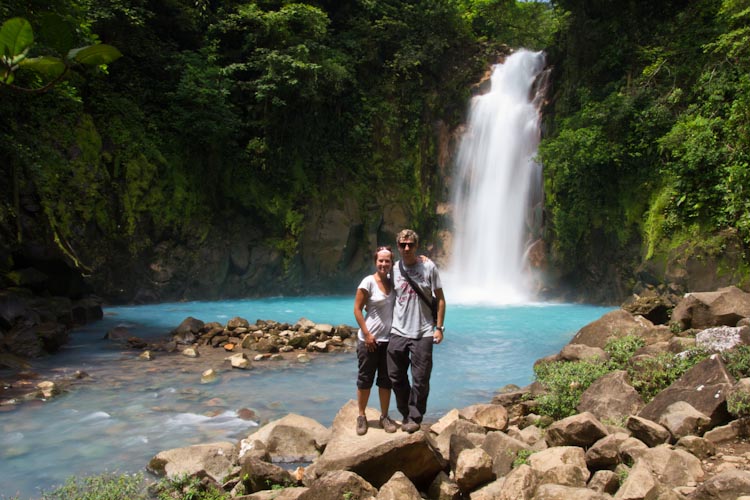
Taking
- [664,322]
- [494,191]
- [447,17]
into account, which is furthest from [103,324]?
[447,17]

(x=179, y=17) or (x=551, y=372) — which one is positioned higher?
(x=179, y=17)

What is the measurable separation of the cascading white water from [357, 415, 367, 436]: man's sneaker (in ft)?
47.9

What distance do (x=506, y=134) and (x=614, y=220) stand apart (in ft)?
20.0

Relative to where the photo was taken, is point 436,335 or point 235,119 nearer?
point 436,335

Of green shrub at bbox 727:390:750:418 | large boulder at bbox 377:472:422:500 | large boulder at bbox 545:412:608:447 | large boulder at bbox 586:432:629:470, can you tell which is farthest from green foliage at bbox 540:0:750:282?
large boulder at bbox 377:472:422:500

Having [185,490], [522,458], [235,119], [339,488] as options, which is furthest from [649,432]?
[235,119]

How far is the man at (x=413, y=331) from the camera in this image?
14.6 feet

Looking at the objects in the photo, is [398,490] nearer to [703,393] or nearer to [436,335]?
[436,335]

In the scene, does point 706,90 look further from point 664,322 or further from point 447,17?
point 447,17

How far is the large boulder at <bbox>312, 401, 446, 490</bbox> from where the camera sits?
4.02m

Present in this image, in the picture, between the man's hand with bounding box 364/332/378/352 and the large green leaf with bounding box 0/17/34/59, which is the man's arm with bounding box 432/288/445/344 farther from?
the large green leaf with bounding box 0/17/34/59

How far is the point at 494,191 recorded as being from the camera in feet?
67.2

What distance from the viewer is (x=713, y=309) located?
25.3 feet

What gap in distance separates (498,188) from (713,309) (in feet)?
43.1
